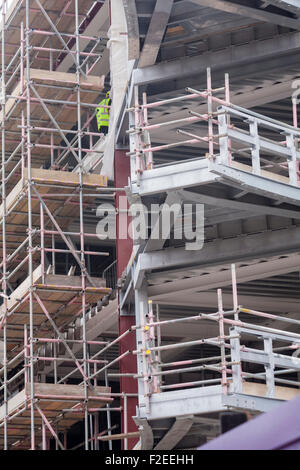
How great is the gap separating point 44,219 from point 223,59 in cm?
829

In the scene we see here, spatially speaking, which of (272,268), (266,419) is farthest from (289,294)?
(266,419)

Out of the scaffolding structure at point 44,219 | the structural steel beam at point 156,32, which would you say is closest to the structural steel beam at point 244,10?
the structural steel beam at point 156,32

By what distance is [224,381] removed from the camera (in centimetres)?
1748

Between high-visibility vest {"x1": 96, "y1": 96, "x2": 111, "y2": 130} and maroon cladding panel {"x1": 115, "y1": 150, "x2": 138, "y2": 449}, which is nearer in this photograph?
maroon cladding panel {"x1": 115, "y1": 150, "x2": 138, "y2": 449}

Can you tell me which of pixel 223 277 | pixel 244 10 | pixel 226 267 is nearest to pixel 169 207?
pixel 226 267

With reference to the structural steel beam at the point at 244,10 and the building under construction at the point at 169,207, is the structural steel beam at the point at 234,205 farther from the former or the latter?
the structural steel beam at the point at 244,10

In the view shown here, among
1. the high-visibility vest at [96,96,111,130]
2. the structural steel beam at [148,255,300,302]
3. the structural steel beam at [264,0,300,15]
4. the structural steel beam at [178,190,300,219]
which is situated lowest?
the structural steel beam at [148,255,300,302]

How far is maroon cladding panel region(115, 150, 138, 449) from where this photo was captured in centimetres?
2455

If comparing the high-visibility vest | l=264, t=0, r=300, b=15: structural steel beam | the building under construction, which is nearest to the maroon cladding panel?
the building under construction

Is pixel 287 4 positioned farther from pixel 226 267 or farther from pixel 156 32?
pixel 226 267

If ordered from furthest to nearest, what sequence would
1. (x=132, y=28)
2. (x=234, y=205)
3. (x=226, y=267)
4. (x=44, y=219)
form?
(x=44, y=219), (x=226, y=267), (x=132, y=28), (x=234, y=205)

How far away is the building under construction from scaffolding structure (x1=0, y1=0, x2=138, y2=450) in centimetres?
6

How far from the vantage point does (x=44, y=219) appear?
93.5 feet

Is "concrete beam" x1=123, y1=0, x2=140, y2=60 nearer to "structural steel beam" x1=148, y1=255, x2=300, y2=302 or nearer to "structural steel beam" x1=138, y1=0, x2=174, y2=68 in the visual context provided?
"structural steel beam" x1=138, y1=0, x2=174, y2=68
